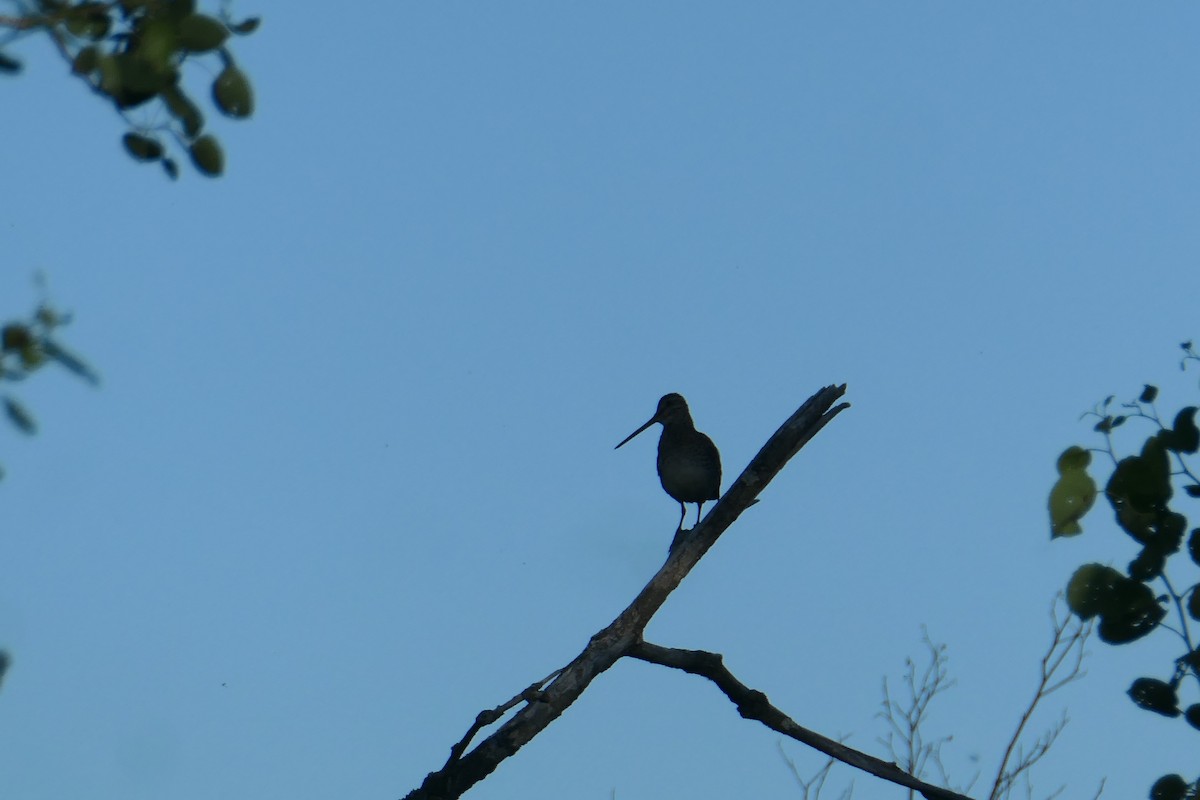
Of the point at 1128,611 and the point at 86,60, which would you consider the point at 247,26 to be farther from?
the point at 1128,611

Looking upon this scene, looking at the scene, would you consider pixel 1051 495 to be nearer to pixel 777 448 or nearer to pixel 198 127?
pixel 198 127

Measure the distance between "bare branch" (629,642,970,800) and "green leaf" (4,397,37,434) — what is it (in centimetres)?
427

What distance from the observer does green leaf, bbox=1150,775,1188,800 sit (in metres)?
2.83

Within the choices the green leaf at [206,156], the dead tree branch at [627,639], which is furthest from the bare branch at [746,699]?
the green leaf at [206,156]

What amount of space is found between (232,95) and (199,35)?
145 mm

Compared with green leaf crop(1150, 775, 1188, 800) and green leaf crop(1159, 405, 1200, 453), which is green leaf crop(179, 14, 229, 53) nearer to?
green leaf crop(1159, 405, 1200, 453)

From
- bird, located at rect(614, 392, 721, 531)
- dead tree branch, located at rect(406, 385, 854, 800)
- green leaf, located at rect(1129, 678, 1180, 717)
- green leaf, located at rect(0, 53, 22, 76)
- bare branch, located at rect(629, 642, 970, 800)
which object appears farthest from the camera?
bird, located at rect(614, 392, 721, 531)

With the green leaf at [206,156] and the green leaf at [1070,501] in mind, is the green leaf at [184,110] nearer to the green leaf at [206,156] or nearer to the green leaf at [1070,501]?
the green leaf at [206,156]

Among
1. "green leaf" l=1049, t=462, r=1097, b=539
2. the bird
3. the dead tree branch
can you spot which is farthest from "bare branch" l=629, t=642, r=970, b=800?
the bird

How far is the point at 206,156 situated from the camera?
2.62 metres

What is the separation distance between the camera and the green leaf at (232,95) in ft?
8.58

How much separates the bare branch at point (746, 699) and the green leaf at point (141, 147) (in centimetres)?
421

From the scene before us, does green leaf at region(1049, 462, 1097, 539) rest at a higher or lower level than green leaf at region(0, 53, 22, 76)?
lower

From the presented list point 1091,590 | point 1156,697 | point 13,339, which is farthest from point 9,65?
point 1156,697
